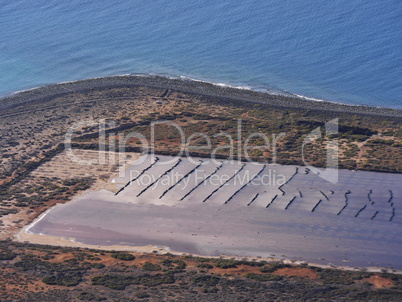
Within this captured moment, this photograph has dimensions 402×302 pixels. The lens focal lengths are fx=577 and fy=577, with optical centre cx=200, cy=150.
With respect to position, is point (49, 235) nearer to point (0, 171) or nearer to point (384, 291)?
point (0, 171)

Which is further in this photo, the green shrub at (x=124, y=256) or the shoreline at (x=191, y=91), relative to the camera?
the shoreline at (x=191, y=91)

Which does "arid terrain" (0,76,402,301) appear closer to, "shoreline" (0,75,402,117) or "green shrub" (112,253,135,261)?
"green shrub" (112,253,135,261)

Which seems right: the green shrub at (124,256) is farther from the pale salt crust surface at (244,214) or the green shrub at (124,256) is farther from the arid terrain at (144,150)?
the pale salt crust surface at (244,214)

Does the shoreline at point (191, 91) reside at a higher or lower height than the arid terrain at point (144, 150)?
higher

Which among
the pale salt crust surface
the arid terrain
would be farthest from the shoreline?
the pale salt crust surface

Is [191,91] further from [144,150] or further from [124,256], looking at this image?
[124,256]

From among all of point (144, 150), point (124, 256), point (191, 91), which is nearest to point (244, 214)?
point (124, 256)

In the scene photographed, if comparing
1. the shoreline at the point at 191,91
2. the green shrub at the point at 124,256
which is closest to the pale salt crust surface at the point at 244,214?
the green shrub at the point at 124,256
